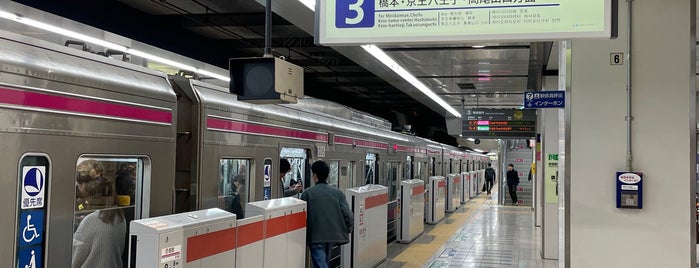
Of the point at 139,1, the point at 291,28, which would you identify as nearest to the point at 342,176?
the point at 291,28

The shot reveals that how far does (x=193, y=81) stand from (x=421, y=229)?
27.2 ft

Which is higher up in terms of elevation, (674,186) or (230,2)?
(230,2)

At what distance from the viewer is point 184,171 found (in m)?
4.81

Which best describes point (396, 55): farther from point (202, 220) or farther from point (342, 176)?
point (202, 220)

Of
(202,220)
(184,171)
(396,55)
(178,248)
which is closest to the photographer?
(178,248)

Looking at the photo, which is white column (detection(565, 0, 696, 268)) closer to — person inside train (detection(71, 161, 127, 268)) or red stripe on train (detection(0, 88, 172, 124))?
red stripe on train (detection(0, 88, 172, 124))

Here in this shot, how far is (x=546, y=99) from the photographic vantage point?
231 inches

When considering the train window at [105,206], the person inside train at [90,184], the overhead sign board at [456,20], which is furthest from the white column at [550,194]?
the person inside train at [90,184]

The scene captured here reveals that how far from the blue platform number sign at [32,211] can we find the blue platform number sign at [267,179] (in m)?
2.67

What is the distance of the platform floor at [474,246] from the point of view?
31.1 feet

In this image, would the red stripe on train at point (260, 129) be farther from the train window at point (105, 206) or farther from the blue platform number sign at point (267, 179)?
the train window at point (105, 206)

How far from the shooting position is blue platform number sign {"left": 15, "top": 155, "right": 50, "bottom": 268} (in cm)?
306

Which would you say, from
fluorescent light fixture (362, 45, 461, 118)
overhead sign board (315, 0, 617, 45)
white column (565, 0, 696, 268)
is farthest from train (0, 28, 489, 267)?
fluorescent light fixture (362, 45, 461, 118)

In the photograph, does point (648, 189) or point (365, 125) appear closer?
point (648, 189)
